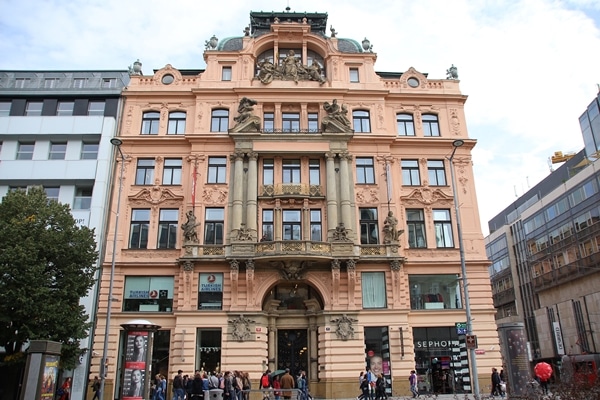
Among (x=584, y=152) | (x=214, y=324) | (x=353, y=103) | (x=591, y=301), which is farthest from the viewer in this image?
(x=584, y=152)

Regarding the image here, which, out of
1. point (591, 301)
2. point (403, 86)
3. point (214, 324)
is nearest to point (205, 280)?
point (214, 324)

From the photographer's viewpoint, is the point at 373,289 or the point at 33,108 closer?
the point at 373,289

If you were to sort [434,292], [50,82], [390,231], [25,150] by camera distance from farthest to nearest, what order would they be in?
[50,82] < [25,150] < [434,292] < [390,231]

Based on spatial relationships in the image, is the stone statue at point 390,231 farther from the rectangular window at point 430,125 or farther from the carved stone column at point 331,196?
the rectangular window at point 430,125

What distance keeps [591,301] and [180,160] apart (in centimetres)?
4829

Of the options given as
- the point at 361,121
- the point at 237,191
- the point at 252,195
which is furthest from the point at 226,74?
the point at 361,121

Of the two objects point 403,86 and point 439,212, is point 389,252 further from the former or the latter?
point 403,86

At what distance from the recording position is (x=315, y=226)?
3616cm

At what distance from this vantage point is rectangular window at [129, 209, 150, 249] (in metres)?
35.9

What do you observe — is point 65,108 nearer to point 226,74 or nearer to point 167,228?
point 226,74

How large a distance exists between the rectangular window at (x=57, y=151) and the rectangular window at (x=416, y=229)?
2671cm

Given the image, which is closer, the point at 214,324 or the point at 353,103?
the point at 214,324

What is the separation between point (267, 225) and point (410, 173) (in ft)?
38.4

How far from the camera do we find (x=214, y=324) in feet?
110
